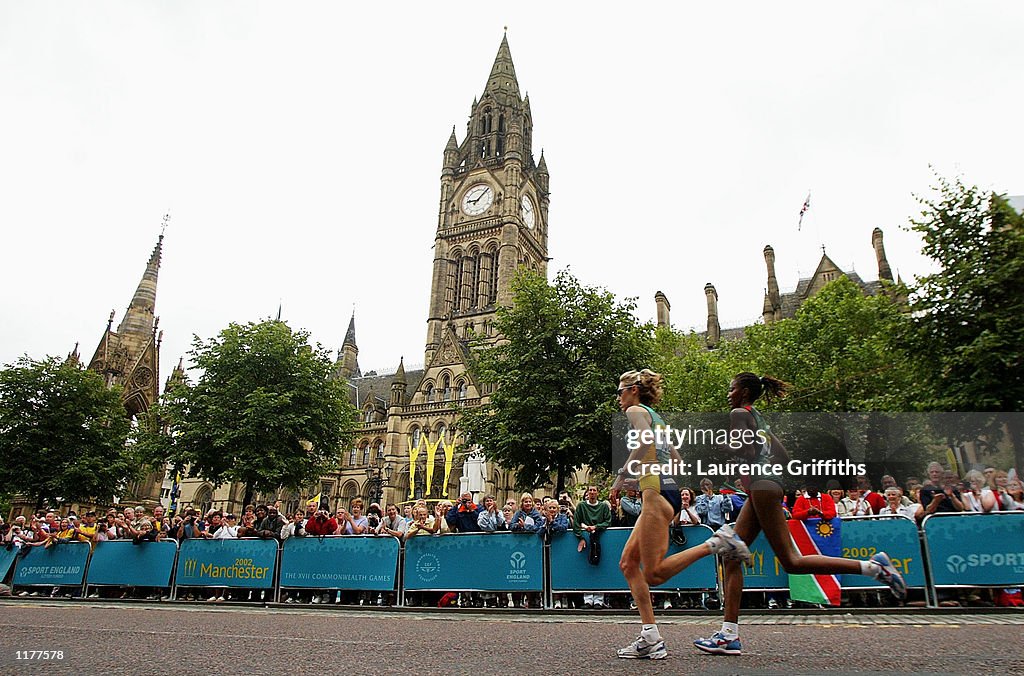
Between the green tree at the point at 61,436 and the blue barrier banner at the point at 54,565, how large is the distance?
59.9 feet

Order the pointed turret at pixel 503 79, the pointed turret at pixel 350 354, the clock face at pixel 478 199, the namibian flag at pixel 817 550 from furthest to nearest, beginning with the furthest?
the pointed turret at pixel 503 79 < the pointed turret at pixel 350 354 < the clock face at pixel 478 199 < the namibian flag at pixel 817 550

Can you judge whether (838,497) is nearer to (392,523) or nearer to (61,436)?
(392,523)

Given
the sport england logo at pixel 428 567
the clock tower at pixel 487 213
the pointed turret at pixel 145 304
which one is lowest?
the sport england logo at pixel 428 567

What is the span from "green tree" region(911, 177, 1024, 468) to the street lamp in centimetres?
4300

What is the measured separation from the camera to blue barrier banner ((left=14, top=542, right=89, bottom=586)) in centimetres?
1441

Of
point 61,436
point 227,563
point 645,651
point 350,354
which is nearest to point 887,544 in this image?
point 645,651

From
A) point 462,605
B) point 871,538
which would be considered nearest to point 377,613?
point 462,605

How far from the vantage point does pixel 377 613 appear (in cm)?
1040

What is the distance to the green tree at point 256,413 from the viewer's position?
2884 centimetres

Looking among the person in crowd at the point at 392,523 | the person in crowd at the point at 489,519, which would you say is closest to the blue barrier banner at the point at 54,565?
the person in crowd at the point at 392,523

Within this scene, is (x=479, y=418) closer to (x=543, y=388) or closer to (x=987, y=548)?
(x=543, y=388)

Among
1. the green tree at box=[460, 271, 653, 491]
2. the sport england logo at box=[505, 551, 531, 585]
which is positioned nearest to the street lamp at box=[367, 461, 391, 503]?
the green tree at box=[460, 271, 653, 491]

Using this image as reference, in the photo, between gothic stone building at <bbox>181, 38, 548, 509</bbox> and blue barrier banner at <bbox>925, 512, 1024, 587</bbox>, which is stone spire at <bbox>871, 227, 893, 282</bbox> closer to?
gothic stone building at <bbox>181, 38, 548, 509</bbox>

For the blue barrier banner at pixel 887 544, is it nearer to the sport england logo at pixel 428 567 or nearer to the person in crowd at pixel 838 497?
the person in crowd at pixel 838 497
